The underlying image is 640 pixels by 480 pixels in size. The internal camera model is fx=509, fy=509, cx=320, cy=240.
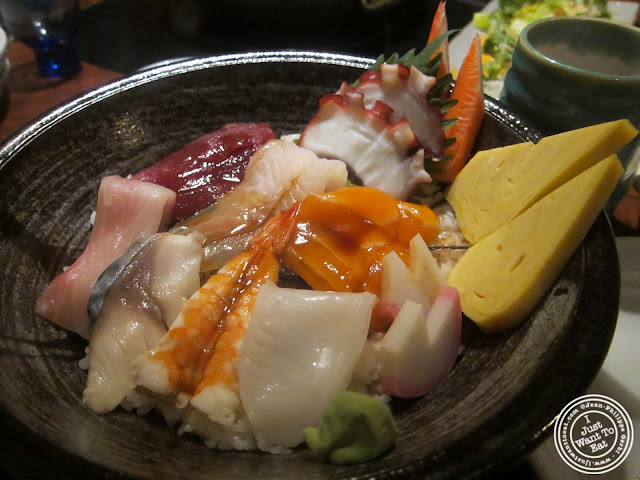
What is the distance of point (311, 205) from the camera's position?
1.50 m

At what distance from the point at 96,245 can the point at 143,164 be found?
1.86ft

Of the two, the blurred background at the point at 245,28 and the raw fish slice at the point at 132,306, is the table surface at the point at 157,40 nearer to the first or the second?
the blurred background at the point at 245,28

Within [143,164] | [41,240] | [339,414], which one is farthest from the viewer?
[143,164]

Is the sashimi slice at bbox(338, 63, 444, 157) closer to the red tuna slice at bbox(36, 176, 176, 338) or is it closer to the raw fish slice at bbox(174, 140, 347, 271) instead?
the raw fish slice at bbox(174, 140, 347, 271)

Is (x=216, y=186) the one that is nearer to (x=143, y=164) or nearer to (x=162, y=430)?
(x=143, y=164)

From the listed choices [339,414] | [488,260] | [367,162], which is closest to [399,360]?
[339,414]

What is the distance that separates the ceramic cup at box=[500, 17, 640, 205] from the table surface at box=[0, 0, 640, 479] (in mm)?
1589

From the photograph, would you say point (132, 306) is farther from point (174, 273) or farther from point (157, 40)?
point (157, 40)

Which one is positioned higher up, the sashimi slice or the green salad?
the sashimi slice

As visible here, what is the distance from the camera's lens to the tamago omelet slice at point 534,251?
1.26 meters

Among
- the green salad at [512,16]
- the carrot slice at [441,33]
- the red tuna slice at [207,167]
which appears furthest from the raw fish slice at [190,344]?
the green salad at [512,16]

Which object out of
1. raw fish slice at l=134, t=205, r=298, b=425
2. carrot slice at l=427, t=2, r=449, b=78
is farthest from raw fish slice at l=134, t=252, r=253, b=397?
carrot slice at l=427, t=2, r=449, b=78

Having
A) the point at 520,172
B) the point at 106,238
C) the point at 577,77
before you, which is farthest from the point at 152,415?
the point at 577,77

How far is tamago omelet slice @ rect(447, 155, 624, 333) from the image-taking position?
1256mm
